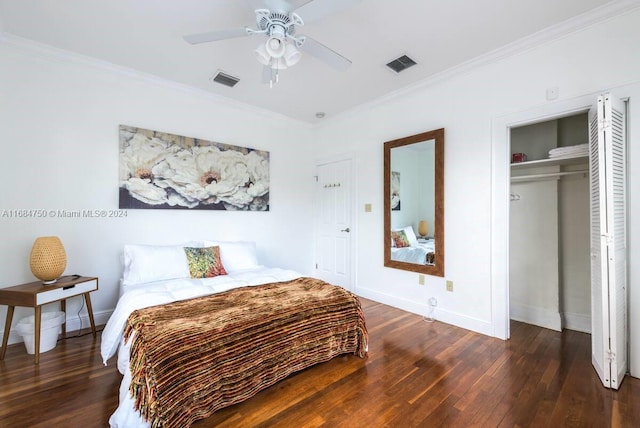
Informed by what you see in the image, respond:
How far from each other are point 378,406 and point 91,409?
176cm

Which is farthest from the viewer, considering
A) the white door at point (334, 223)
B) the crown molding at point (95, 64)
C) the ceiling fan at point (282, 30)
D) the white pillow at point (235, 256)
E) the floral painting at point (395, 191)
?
the white door at point (334, 223)

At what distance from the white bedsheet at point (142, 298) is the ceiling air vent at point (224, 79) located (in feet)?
7.35

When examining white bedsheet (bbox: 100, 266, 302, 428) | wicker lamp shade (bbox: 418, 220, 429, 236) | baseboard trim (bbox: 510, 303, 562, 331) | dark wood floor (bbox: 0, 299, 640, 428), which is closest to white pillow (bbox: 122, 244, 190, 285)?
white bedsheet (bbox: 100, 266, 302, 428)

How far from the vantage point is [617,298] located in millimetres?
1864

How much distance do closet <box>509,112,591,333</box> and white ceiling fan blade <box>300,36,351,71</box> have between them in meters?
2.10

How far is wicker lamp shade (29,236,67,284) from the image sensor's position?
234cm

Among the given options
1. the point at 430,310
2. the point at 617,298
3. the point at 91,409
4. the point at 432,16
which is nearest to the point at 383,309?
the point at 430,310

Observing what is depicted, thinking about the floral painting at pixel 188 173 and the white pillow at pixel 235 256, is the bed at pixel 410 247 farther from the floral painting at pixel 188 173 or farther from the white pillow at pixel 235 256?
the floral painting at pixel 188 173

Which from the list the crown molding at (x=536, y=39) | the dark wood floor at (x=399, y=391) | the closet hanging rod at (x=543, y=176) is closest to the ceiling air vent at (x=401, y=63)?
the crown molding at (x=536, y=39)

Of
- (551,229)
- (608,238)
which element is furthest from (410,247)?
(608,238)

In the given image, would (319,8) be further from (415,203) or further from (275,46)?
(415,203)

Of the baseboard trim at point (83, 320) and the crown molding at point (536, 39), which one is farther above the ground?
the crown molding at point (536, 39)

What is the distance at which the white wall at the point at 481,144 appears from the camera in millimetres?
2070

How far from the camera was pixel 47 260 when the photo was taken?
93.0 inches
